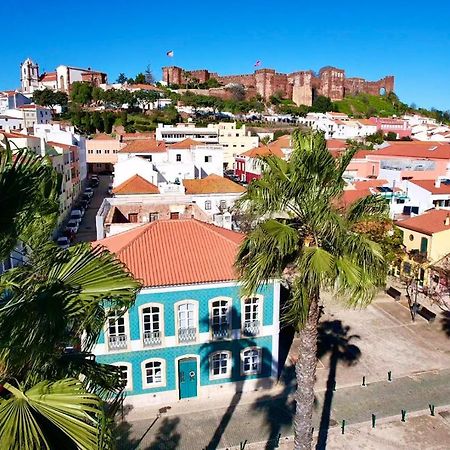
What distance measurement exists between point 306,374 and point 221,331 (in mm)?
8048

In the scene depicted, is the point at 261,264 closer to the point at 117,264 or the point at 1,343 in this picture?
the point at 117,264

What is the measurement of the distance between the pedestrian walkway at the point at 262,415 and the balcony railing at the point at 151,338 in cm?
275

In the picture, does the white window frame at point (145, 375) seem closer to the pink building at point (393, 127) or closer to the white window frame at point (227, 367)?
the white window frame at point (227, 367)

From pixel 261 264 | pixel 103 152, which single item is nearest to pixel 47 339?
pixel 261 264

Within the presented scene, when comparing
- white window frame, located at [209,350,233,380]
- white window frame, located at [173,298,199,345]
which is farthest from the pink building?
white window frame, located at [173,298,199,345]

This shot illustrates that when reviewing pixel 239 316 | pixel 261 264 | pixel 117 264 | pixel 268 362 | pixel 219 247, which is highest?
pixel 117 264

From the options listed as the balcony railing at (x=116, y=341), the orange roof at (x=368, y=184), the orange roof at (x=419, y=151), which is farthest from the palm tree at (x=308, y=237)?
the orange roof at (x=419, y=151)

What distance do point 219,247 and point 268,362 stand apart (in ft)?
16.9

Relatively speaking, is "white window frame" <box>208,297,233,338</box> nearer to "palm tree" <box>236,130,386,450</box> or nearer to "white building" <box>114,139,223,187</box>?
"palm tree" <box>236,130,386,450</box>

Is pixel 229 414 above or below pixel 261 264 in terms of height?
below

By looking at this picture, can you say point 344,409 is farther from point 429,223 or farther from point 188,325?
point 429,223

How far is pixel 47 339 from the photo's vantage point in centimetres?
427

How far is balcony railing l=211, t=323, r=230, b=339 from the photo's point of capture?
17484mm

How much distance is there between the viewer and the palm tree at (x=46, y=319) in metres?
3.98
